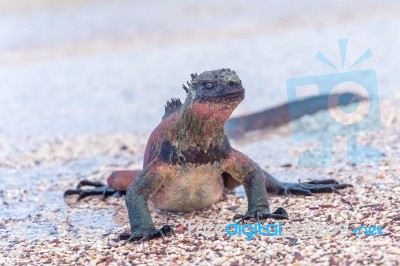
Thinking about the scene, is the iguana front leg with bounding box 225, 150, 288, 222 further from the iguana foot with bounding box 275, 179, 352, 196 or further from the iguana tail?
the iguana tail

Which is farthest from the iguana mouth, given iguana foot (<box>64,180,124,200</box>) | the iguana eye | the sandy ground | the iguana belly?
iguana foot (<box>64,180,124,200</box>)

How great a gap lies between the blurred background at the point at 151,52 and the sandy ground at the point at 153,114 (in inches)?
1.3

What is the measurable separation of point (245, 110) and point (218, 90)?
15.7 ft

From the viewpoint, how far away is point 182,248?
13.6ft

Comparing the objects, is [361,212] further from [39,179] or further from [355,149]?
[39,179]

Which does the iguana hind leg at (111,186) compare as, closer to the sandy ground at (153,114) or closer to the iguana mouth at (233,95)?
the sandy ground at (153,114)

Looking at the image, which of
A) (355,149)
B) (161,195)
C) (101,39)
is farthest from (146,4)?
(161,195)

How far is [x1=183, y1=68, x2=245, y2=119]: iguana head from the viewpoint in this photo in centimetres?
414

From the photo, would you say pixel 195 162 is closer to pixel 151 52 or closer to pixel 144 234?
pixel 144 234

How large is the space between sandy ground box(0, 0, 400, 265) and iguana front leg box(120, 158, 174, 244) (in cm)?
11

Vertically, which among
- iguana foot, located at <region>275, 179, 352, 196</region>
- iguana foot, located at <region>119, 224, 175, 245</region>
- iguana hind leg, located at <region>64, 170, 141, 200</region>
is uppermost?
iguana hind leg, located at <region>64, 170, 141, 200</region>

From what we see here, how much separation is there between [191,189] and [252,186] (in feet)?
1.30

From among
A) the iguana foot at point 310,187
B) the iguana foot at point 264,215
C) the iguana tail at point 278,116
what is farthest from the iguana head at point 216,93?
the iguana tail at point 278,116

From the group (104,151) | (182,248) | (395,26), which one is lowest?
(182,248)
